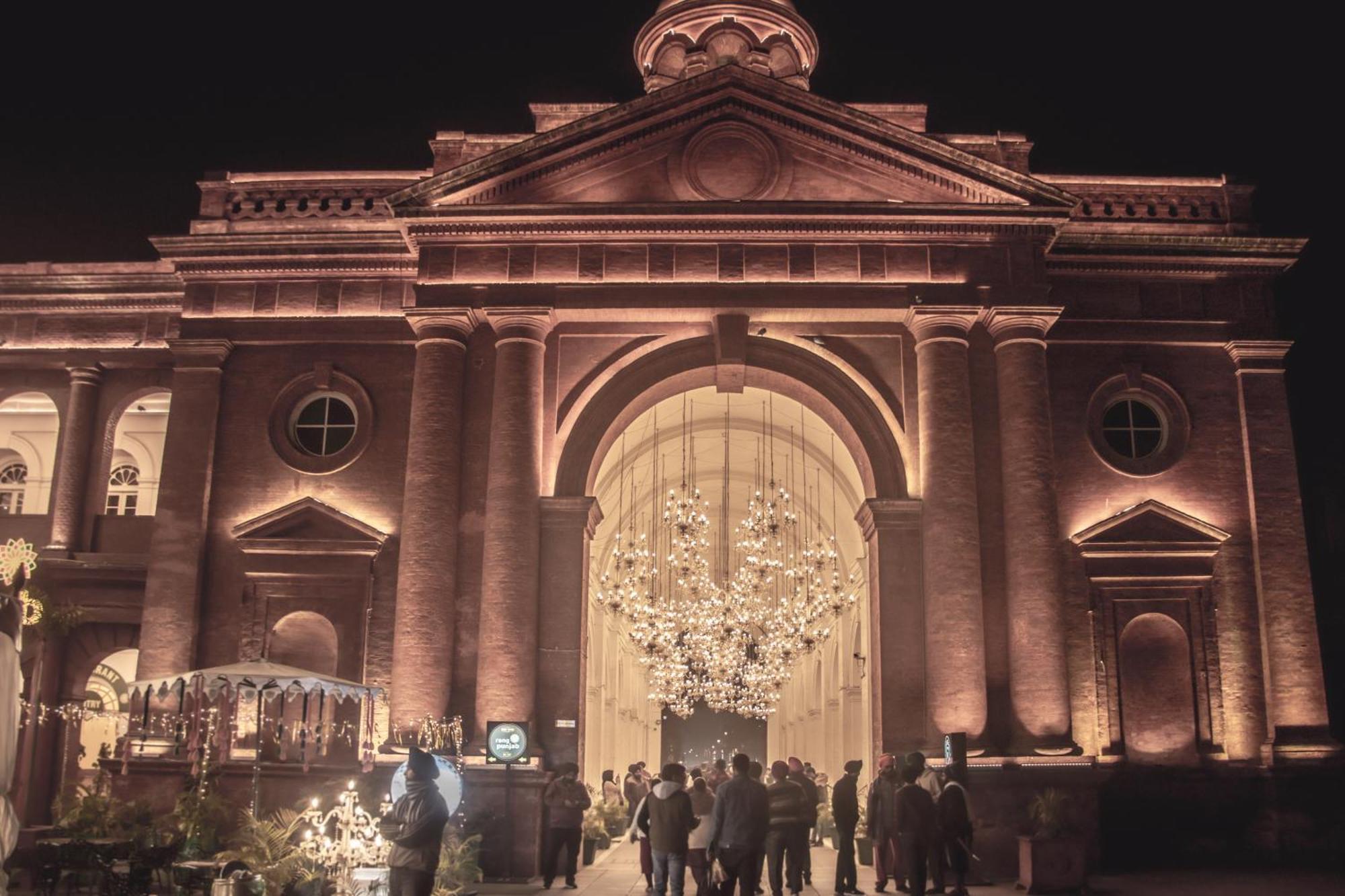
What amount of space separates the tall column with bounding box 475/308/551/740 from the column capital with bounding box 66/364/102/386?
8.10m

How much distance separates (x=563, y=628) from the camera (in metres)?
20.5

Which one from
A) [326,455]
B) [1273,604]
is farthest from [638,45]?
[1273,604]

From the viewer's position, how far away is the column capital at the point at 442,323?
2117 centimetres

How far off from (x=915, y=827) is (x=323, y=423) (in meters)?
13.2

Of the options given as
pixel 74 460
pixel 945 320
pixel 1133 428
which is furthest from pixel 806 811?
pixel 74 460

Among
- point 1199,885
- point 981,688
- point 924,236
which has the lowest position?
point 1199,885

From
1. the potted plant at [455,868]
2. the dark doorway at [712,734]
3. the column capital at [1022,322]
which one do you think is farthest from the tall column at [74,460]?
the dark doorway at [712,734]

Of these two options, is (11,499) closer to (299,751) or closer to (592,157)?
(299,751)

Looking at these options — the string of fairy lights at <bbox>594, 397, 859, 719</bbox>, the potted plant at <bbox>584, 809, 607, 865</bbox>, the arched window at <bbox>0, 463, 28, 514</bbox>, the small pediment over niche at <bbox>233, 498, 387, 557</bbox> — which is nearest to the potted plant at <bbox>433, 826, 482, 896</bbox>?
the potted plant at <bbox>584, 809, 607, 865</bbox>

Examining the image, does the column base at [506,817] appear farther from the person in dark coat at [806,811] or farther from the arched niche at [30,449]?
the arched niche at [30,449]

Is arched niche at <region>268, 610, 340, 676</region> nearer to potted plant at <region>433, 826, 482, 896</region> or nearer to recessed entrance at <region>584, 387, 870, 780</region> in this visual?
recessed entrance at <region>584, 387, 870, 780</region>

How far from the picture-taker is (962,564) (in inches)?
784

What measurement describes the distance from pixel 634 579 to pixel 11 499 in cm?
1389

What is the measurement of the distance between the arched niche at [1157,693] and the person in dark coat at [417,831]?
46.1 feet
